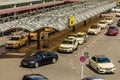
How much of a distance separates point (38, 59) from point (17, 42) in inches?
422

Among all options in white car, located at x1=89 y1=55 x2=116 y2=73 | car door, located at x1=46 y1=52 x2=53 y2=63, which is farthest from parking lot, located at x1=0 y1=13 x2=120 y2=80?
car door, located at x1=46 y1=52 x2=53 y2=63

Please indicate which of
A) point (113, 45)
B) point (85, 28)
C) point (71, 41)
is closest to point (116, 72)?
point (71, 41)

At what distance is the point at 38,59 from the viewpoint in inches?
1345

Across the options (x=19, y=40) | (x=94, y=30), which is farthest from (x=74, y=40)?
(x=94, y=30)

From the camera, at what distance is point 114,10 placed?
94.0m

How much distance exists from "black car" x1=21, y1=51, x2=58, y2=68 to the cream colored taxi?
30.5 ft

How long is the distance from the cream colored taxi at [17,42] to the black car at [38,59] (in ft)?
30.5

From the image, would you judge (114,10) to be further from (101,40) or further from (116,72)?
(116,72)

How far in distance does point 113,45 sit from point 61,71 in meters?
15.9

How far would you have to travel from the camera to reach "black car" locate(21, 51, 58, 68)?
33.6 m

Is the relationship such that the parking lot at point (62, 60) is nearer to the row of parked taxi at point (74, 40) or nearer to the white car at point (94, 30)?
the row of parked taxi at point (74, 40)

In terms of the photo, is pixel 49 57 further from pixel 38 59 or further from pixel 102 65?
pixel 102 65

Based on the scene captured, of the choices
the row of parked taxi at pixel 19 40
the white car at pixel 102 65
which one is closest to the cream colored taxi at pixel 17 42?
the row of parked taxi at pixel 19 40

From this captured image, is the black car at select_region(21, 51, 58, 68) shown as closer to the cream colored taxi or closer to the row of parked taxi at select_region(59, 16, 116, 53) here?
the row of parked taxi at select_region(59, 16, 116, 53)
